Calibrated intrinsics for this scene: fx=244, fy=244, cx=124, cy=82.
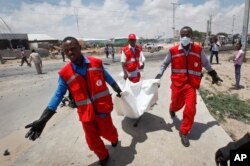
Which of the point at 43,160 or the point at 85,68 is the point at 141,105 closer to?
the point at 85,68

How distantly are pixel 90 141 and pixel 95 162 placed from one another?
523 mm

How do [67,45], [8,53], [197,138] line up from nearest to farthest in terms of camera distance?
1. [67,45]
2. [197,138]
3. [8,53]

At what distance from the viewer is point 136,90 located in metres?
4.45

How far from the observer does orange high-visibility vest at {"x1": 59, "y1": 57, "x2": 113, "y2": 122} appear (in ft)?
10.3

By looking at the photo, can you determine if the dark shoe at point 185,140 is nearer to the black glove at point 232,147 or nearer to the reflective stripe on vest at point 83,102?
the black glove at point 232,147

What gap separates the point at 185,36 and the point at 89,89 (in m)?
2.06

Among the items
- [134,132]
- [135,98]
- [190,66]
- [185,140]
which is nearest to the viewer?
[185,140]

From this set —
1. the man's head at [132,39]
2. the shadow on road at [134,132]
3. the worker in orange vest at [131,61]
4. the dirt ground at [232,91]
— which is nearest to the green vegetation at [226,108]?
the dirt ground at [232,91]

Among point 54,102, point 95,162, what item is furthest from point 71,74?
point 95,162

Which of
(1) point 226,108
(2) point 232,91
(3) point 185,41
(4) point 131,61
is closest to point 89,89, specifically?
(3) point 185,41

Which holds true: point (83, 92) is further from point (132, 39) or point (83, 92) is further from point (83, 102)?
point (132, 39)

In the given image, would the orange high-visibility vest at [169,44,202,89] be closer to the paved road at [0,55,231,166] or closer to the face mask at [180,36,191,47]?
the face mask at [180,36,191,47]

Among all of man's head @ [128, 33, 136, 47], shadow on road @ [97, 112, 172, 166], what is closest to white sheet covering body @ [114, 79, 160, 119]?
shadow on road @ [97, 112, 172, 166]

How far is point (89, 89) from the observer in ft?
10.6
